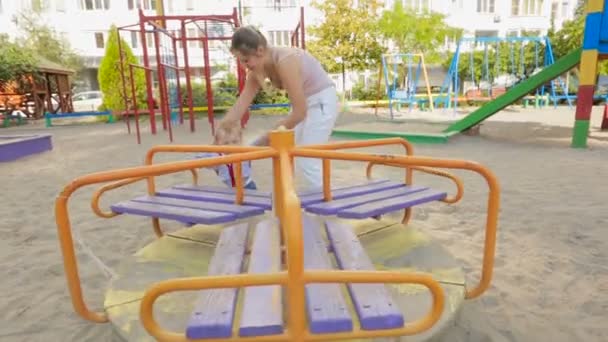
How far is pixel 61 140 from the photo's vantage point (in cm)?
899

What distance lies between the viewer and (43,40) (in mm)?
24109

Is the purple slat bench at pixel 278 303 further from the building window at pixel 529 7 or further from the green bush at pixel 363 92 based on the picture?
the building window at pixel 529 7

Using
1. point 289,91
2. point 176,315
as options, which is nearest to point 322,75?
point 289,91

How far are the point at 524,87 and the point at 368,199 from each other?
5563mm

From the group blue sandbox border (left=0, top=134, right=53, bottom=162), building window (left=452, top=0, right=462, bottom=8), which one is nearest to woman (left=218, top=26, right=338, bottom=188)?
blue sandbox border (left=0, top=134, right=53, bottom=162)

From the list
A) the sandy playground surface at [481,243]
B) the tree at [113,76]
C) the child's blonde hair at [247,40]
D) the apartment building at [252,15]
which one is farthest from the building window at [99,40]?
the child's blonde hair at [247,40]

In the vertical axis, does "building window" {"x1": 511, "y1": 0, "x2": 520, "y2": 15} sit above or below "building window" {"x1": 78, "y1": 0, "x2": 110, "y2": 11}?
below

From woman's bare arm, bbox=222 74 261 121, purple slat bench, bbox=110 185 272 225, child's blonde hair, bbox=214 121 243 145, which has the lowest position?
purple slat bench, bbox=110 185 272 225

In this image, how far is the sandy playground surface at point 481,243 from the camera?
1.81 metres

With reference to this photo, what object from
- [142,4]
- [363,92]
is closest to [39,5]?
[142,4]

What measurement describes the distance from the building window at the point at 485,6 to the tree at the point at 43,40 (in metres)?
24.9

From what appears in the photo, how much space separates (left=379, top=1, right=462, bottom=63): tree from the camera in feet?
66.1

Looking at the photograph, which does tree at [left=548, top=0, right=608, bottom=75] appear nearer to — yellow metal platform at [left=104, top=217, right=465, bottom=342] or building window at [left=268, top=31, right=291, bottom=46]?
building window at [left=268, top=31, right=291, bottom=46]

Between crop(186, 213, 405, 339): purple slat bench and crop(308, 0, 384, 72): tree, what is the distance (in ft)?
53.1
